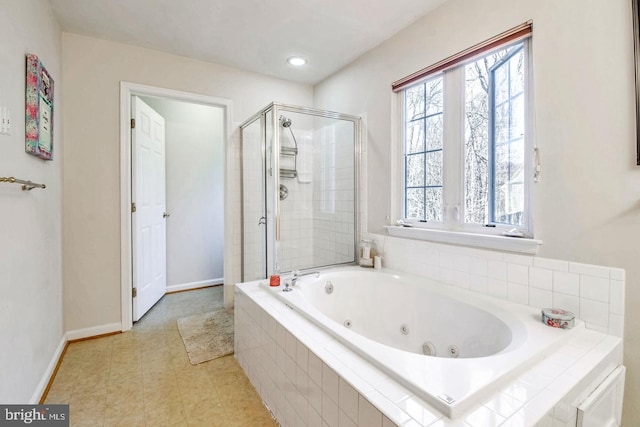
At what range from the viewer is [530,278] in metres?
1.55

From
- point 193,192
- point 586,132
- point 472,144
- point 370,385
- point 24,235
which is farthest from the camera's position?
point 193,192

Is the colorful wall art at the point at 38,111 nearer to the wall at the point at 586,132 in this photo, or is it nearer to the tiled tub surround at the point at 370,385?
the tiled tub surround at the point at 370,385

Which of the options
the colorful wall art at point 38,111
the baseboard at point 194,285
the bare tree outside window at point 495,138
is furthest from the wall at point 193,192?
the bare tree outside window at point 495,138

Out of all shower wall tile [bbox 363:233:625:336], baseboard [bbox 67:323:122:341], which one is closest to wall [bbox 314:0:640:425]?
shower wall tile [bbox 363:233:625:336]

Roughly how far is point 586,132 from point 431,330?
51.3 inches

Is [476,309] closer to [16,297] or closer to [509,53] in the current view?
[509,53]

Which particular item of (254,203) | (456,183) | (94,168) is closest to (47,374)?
(94,168)

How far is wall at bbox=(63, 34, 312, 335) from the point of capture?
2.32 m

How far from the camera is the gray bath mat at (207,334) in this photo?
7.02 ft

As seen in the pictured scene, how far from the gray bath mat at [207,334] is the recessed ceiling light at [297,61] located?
2.49 metres

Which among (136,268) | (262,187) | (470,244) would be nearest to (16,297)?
(136,268)

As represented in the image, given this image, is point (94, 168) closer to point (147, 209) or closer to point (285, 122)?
point (147, 209)

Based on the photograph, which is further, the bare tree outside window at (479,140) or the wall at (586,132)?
the bare tree outside window at (479,140)

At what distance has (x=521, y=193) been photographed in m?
1.63
